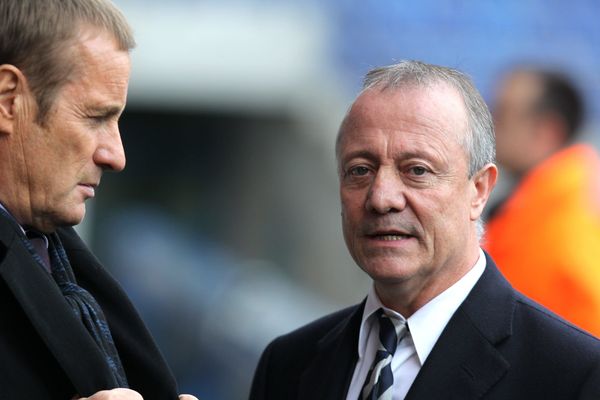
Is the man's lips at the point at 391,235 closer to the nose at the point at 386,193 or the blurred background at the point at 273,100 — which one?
the nose at the point at 386,193

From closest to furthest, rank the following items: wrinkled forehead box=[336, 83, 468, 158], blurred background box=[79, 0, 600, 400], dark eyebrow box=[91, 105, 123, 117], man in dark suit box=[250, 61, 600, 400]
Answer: dark eyebrow box=[91, 105, 123, 117], man in dark suit box=[250, 61, 600, 400], wrinkled forehead box=[336, 83, 468, 158], blurred background box=[79, 0, 600, 400]

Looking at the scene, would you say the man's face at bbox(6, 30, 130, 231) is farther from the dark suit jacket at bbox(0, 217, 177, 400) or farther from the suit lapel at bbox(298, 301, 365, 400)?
the suit lapel at bbox(298, 301, 365, 400)

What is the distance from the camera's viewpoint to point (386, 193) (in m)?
3.07

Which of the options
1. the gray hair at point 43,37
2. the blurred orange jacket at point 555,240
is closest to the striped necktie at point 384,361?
the gray hair at point 43,37

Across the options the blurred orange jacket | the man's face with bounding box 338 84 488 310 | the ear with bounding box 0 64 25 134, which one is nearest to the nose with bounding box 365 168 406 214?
the man's face with bounding box 338 84 488 310

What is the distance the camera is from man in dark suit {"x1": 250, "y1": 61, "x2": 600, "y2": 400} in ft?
9.85

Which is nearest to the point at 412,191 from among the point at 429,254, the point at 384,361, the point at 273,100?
the point at 429,254

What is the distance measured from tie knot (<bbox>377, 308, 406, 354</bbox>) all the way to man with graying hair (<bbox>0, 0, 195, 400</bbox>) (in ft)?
2.32

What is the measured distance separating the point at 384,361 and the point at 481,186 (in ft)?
1.69

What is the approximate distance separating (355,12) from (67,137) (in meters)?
12.4

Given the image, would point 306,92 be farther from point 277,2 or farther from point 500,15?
point 500,15

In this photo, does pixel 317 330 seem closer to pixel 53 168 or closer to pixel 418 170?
pixel 418 170

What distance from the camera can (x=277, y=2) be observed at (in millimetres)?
14781

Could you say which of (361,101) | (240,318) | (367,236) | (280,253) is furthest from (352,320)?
(280,253)
